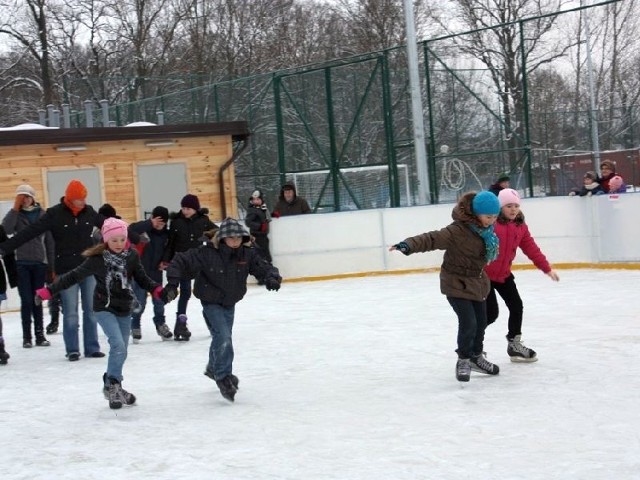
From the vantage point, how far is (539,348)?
28.5 feet

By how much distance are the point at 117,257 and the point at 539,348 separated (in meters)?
3.42

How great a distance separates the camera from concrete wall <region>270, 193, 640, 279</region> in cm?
1555

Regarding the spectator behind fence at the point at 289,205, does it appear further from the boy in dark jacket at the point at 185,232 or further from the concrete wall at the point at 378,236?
the boy in dark jacket at the point at 185,232

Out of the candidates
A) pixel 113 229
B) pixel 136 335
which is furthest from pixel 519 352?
pixel 136 335

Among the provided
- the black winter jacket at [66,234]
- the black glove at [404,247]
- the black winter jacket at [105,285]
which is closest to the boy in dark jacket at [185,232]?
the black winter jacket at [66,234]

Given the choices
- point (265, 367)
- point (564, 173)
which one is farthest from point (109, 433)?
point (564, 173)

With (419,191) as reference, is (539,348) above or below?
below

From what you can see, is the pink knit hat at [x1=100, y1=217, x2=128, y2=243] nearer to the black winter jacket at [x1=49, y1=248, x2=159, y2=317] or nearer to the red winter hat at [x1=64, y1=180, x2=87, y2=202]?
the black winter jacket at [x1=49, y1=248, x2=159, y2=317]

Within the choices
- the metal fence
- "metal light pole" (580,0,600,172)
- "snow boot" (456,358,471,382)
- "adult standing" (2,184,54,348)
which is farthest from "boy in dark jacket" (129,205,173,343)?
"metal light pole" (580,0,600,172)

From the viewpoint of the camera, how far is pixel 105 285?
7.18 metres

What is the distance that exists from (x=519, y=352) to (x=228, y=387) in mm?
2219

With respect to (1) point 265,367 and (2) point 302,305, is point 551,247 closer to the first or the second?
(2) point 302,305

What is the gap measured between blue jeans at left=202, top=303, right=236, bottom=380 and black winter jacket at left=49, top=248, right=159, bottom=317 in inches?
18.3

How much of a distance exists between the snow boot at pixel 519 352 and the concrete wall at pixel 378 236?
768cm
